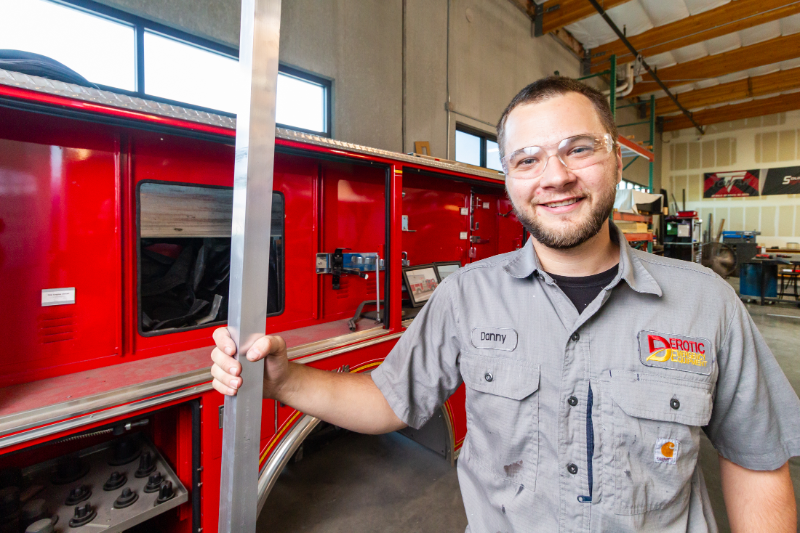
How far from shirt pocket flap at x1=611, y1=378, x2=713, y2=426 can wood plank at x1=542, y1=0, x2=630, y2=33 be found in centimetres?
784

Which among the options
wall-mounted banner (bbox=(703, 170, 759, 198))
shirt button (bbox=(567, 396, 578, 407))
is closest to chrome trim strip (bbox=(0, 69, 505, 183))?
shirt button (bbox=(567, 396, 578, 407))

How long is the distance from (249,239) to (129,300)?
65.7 inches

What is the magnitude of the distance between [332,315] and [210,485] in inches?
51.9

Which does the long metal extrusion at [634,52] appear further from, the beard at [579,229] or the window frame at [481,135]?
the beard at [579,229]

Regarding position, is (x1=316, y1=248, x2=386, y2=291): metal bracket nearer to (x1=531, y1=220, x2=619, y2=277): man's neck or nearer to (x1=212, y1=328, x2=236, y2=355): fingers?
(x1=531, y1=220, x2=619, y2=277): man's neck

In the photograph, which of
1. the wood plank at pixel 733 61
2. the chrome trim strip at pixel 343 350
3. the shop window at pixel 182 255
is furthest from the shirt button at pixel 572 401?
the wood plank at pixel 733 61

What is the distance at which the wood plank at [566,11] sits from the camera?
6.64 meters

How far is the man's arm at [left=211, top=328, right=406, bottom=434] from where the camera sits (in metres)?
0.75

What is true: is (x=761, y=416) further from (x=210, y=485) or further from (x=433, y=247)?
(x=433, y=247)

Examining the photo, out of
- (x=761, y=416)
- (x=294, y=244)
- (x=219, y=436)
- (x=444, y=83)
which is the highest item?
(x=444, y=83)

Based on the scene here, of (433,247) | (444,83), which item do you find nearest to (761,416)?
(433,247)

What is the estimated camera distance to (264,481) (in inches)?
79.2

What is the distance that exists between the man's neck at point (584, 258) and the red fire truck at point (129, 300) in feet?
4.89

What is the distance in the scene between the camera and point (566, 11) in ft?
22.7
